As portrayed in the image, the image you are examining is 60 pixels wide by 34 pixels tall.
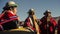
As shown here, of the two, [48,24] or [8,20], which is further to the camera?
[48,24]

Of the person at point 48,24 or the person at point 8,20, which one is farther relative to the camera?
the person at point 48,24

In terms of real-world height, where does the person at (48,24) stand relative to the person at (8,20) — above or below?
below

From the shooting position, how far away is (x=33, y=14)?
960 centimetres

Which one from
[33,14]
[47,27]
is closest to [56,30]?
[47,27]

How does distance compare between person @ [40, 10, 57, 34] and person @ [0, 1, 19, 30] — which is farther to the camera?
person @ [40, 10, 57, 34]

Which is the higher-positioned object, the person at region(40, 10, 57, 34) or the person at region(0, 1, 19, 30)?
the person at region(0, 1, 19, 30)

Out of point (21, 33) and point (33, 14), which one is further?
point (33, 14)

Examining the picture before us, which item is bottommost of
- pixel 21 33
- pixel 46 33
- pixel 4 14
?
pixel 46 33

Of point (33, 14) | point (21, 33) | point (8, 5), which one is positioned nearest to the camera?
point (21, 33)

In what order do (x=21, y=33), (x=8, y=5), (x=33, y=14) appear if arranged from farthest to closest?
(x=33, y=14)
(x=8, y=5)
(x=21, y=33)

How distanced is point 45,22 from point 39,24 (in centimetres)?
29

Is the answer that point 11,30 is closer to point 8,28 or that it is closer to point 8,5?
point 8,28

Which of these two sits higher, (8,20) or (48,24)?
(8,20)

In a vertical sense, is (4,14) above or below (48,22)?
above
